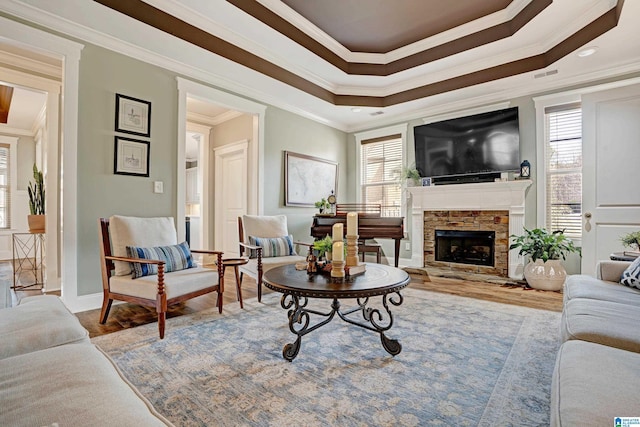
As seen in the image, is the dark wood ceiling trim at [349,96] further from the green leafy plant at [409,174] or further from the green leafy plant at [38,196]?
the green leafy plant at [38,196]

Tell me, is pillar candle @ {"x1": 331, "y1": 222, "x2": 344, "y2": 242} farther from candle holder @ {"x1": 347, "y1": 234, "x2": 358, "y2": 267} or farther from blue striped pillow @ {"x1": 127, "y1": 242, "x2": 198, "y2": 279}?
blue striped pillow @ {"x1": 127, "y1": 242, "x2": 198, "y2": 279}

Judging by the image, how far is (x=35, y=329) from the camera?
3.70 feet

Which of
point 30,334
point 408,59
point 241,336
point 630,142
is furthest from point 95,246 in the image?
point 630,142

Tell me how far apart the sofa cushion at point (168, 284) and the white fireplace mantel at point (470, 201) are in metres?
3.62

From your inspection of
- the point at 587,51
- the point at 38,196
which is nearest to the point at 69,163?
the point at 38,196

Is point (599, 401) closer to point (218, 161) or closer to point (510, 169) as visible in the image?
point (510, 169)

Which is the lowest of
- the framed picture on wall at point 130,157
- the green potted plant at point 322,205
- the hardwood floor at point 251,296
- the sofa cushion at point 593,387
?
the hardwood floor at point 251,296

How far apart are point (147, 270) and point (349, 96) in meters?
3.81

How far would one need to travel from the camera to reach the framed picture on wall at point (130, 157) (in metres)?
3.16

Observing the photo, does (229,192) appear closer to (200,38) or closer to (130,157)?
(130,157)

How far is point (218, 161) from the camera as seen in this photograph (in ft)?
19.4

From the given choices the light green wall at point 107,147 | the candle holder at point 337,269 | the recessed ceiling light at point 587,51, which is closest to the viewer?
the candle holder at point 337,269

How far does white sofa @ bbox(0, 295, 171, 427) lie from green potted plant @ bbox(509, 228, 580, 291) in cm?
424

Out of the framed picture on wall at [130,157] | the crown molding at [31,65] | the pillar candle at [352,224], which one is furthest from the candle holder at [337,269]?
the crown molding at [31,65]
